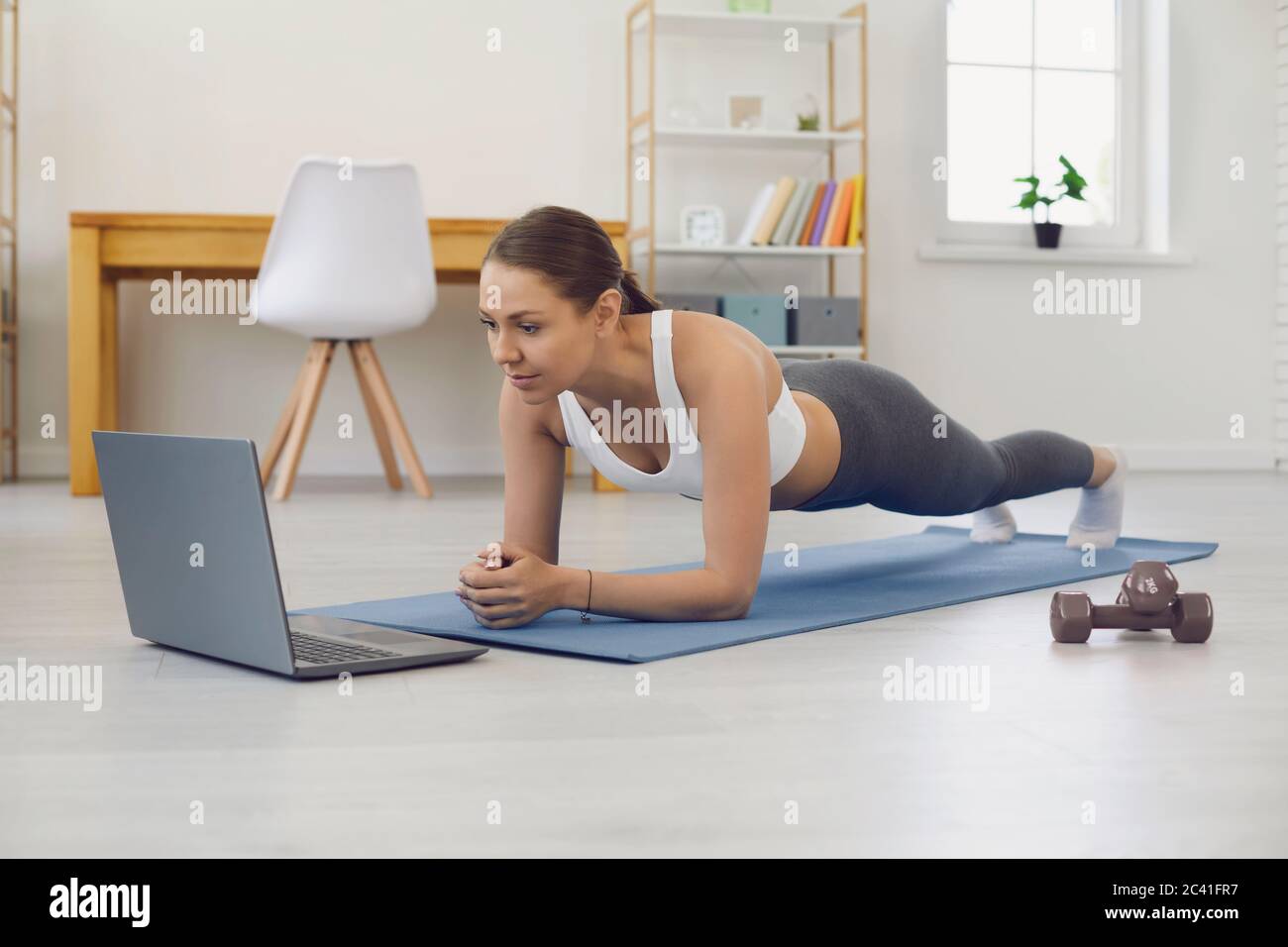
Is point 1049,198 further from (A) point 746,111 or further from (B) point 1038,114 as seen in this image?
(A) point 746,111

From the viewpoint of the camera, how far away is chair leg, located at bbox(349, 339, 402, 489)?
3.54 m

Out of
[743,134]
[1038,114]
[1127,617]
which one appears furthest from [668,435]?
[1038,114]

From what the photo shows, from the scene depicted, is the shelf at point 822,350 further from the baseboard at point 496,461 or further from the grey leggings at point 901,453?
the grey leggings at point 901,453

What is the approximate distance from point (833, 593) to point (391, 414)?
1.91 meters

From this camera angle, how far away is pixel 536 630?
147cm

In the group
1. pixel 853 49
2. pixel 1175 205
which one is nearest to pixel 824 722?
pixel 853 49

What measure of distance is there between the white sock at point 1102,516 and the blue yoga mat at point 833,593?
0.03 m

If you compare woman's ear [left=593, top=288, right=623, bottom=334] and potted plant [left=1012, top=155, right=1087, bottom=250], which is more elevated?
potted plant [left=1012, top=155, right=1087, bottom=250]

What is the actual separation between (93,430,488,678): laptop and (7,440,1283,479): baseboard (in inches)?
114

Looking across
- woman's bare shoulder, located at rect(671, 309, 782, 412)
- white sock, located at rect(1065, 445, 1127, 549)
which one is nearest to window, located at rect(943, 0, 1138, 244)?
white sock, located at rect(1065, 445, 1127, 549)

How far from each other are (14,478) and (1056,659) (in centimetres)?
341

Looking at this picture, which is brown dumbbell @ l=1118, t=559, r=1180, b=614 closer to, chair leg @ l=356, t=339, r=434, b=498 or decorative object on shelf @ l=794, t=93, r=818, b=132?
chair leg @ l=356, t=339, r=434, b=498

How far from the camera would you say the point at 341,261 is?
10.7 feet

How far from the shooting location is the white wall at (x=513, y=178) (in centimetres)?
407
